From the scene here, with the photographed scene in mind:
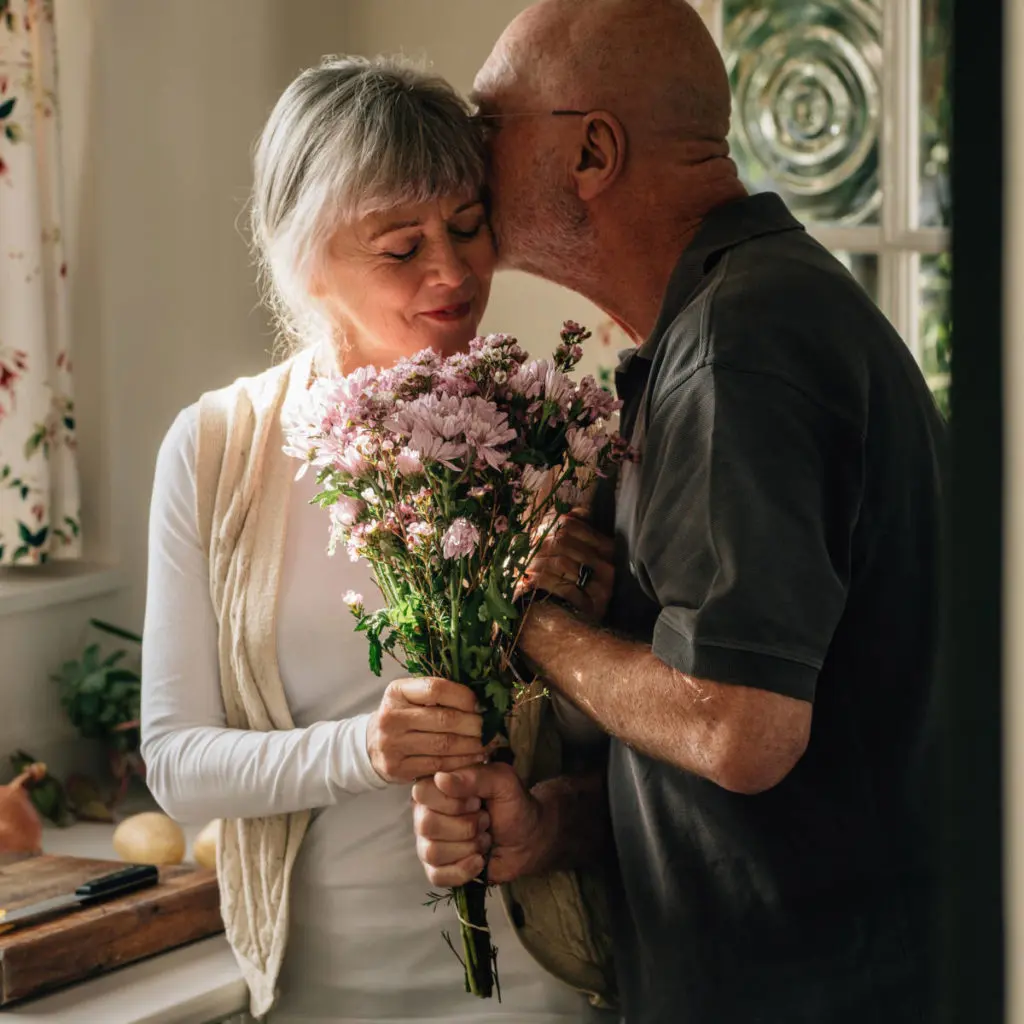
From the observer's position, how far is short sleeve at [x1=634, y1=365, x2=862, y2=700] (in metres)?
0.96

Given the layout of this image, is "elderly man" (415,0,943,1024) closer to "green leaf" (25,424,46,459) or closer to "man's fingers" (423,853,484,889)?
"man's fingers" (423,853,484,889)

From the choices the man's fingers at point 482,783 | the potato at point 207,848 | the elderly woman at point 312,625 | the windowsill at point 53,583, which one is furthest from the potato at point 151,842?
the man's fingers at point 482,783

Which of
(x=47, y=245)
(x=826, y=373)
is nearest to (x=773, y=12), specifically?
(x=47, y=245)

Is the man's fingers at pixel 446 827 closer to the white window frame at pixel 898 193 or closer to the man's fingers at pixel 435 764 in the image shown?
the man's fingers at pixel 435 764

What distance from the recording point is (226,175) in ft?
9.08

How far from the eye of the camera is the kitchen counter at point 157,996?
1516 mm

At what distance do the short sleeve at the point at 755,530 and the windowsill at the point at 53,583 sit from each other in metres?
1.63

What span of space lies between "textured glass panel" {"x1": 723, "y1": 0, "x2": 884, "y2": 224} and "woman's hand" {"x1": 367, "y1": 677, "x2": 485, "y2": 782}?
2.36 metres

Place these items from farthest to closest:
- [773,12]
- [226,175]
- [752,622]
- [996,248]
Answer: [773,12] → [226,175] → [752,622] → [996,248]

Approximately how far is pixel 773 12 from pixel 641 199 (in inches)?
90.6

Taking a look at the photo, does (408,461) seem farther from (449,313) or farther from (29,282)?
(29,282)

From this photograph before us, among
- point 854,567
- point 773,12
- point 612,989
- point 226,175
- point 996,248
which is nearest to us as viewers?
point 996,248

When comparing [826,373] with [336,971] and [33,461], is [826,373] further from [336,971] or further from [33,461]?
[33,461]

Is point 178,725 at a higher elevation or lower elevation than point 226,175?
lower
